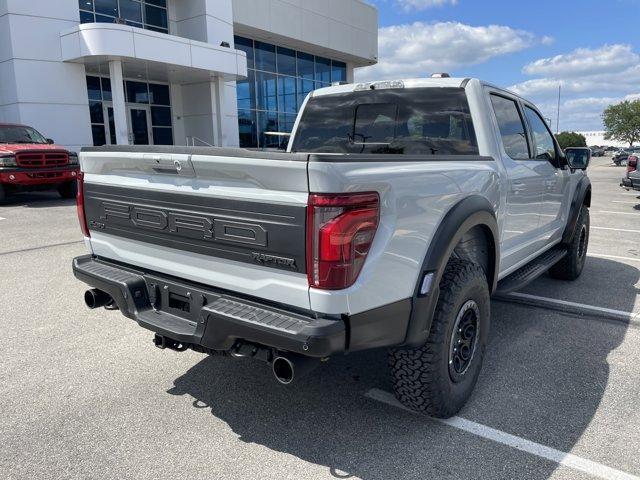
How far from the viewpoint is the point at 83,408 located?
3.13 meters

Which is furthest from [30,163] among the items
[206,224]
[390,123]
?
[206,224]

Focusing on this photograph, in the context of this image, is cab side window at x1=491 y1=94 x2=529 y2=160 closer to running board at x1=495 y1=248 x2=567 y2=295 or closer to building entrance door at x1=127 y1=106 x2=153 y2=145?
running board at x1=495 y1=248 x2=567 y2=295

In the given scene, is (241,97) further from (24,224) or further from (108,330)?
(108,330)

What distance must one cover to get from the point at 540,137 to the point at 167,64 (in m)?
16.0

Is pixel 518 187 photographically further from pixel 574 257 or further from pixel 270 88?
pixel 270 88

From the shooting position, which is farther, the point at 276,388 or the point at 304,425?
the point at 276,388

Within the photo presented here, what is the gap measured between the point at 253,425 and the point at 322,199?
149cm

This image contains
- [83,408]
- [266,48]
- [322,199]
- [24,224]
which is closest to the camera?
[322,199]

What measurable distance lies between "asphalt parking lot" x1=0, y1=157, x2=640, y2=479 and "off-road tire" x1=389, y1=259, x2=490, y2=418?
171 millimetres

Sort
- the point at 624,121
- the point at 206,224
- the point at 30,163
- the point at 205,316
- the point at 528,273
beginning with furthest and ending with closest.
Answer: the point at 624,121 → the point at 30,163 → the point at 528,273 → the point at 206,224 → the point at 205,316

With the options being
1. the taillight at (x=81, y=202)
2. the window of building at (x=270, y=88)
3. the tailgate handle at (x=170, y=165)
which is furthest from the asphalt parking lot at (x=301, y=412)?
the window of building at (x=270, y=88)

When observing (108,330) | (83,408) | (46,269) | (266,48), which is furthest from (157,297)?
(266,48)

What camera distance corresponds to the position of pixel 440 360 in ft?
9.04

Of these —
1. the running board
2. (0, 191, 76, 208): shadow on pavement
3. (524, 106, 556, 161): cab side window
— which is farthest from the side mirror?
(0, 191, 76, 208): shadow on pavement
